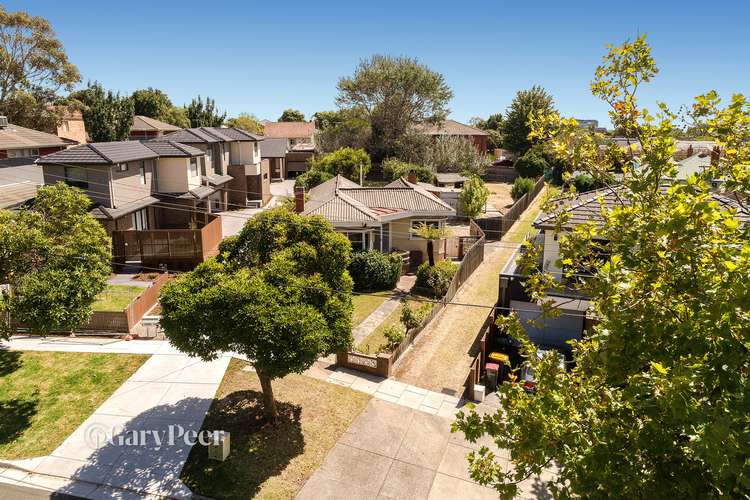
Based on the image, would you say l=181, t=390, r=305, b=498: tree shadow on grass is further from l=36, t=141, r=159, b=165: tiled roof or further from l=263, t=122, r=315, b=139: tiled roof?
l=263, t=122, r=315, b=139: tiled roof

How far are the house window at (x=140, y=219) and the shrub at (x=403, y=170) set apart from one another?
29706 mm

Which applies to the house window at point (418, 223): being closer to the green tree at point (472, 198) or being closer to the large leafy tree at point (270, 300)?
the green tree at point (472, 198)

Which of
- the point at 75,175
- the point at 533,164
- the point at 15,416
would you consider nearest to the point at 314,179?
the point at 533,164

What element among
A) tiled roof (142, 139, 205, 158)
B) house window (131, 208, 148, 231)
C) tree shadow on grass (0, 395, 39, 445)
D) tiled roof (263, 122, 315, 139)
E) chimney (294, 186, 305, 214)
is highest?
tiled roof (263, 122, 315, 139)

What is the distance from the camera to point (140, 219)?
32781mm

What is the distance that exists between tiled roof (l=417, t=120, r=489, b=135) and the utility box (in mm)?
56252

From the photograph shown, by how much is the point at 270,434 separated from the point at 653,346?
11.7 metres

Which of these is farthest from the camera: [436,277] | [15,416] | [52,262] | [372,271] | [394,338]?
[372,271]

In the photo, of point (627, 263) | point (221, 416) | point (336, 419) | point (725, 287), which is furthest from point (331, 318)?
point (725, 287)

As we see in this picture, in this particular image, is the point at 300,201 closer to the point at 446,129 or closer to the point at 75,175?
the point at 75,175

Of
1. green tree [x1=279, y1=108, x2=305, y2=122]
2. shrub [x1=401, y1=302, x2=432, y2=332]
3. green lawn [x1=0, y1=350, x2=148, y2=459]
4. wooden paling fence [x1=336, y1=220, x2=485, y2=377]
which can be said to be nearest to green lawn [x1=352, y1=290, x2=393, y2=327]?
shrub [x1=401, y1=302, x2=432, y2=332]

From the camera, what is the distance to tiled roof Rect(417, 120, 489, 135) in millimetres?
66250

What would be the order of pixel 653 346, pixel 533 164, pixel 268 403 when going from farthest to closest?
1. pixel 533 164
2. pixel 268 403
3. pixel 653 346

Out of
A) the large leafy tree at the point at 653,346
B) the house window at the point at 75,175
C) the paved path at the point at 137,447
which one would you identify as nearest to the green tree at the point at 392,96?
the house window at the point at 75,175
